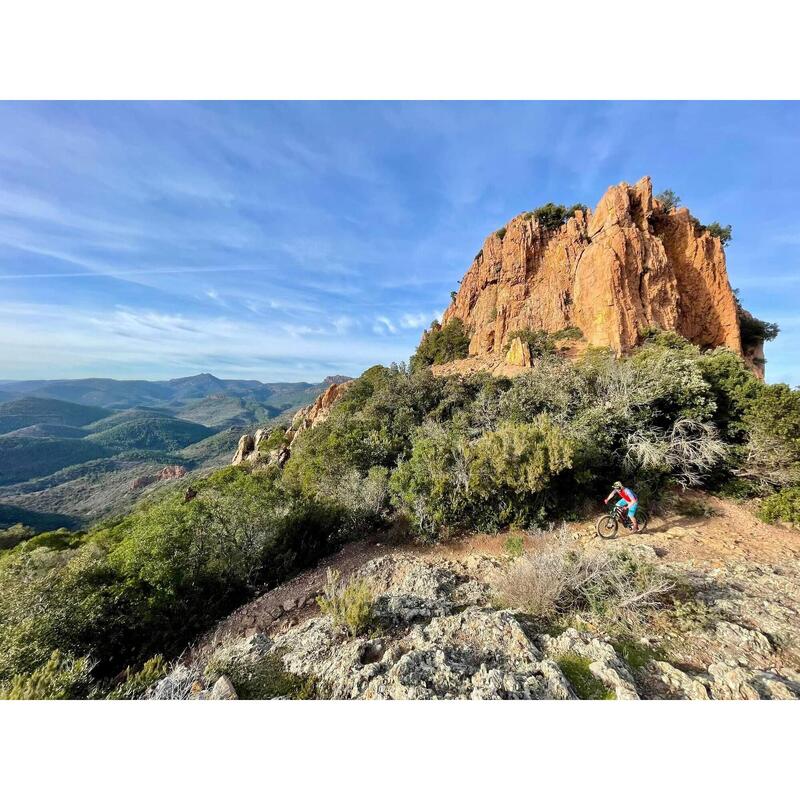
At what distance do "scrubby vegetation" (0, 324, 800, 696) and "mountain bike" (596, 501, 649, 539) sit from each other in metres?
0.72

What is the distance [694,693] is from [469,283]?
38672 millimetres

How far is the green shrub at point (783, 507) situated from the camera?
7.20 meters

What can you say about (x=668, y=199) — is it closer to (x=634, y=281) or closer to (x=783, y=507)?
(x=634, y=281)

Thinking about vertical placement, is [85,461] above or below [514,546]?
below

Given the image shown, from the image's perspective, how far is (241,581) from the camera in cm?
666

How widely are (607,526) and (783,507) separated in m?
4.08

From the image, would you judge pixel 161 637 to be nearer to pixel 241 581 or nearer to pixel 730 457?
pixel 241 581

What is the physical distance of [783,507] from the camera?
24.0ft

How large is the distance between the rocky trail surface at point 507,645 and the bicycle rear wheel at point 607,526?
925 mm

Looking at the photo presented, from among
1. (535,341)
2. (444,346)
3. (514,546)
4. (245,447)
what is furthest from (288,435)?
(514,546)

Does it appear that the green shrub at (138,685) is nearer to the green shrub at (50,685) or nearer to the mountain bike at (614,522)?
the green shrub at (50,685)

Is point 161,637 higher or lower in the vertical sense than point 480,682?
lower

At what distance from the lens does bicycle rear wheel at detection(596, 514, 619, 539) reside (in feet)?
23.3

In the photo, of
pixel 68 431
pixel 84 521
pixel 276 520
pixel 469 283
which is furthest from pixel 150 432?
pixel 276 520
